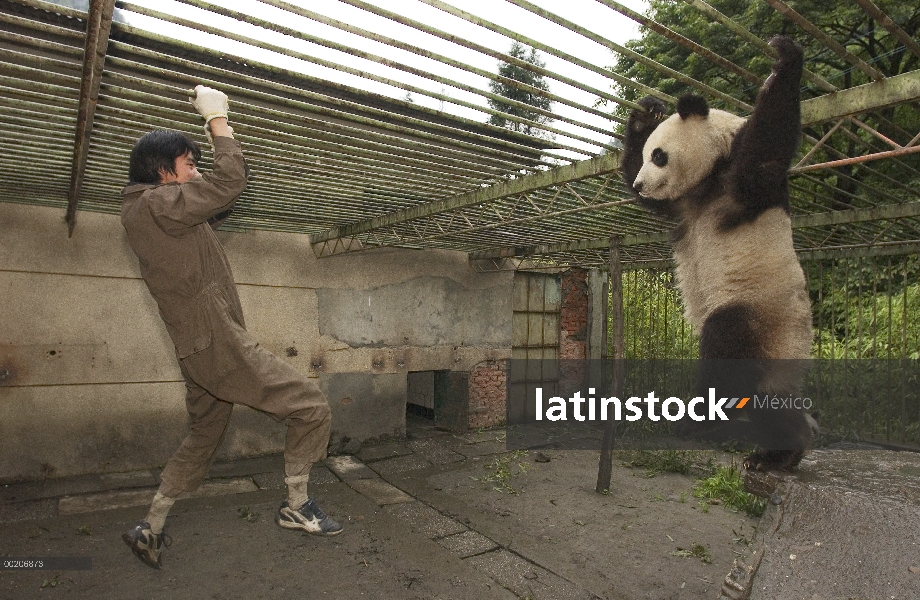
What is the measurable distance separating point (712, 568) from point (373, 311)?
17.5 feet

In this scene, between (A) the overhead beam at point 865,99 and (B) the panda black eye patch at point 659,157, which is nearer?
(B) the panda black eye patch at point 659,157

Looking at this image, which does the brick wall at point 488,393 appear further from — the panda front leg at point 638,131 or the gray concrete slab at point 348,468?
the panda front leg at point 638,131

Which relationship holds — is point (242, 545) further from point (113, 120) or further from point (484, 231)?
point (484, 231)

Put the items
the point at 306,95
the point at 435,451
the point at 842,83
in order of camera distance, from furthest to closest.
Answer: the point at 842,83, the point at 435,451, the point at 306,95

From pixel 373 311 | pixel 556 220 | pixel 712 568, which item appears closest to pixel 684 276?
pixel 712 568

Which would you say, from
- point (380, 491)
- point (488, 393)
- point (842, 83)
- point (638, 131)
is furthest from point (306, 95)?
point (842, 83)

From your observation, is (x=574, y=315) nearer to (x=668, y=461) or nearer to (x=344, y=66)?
(x=668, y=461)

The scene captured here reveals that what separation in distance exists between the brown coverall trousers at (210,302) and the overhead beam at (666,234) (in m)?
4.11

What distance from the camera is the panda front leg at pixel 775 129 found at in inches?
→ 64.9

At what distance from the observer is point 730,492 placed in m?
5.86

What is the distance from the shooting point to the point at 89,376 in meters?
6.27

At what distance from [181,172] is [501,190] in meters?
2.88

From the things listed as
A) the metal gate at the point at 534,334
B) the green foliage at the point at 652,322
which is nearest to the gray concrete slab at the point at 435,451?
the metal gate at the point at 534,334

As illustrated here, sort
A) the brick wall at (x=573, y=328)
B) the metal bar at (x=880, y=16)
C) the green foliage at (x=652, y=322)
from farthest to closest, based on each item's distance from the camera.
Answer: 1. the brick wall at (x=573, y=328)
2. the green foliage at (x=652, y=322)
3. the metal bar at (x=880, y=16)
